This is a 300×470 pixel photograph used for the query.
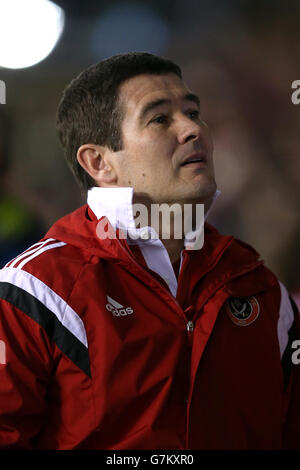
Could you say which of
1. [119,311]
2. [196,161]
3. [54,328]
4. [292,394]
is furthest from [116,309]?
[292,394]

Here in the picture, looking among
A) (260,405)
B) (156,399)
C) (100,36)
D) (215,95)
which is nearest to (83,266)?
(156,399)

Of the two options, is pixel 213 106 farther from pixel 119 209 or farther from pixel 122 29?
pixel 119 209

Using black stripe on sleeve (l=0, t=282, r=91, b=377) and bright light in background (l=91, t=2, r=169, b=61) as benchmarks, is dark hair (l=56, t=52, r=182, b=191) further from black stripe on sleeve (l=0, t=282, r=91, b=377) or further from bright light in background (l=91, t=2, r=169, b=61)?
bright light in background (l=91, t=2, r=169, b=61)

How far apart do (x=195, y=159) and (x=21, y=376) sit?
1.70 feet

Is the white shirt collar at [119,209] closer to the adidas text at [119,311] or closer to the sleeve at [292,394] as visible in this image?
the adidas text at [119,311]

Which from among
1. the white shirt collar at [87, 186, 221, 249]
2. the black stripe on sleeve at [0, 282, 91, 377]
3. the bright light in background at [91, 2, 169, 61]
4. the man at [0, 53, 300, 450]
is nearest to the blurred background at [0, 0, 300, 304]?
the bright light in background at [91, 2, 169, 61]

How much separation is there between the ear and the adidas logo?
0.29 meters

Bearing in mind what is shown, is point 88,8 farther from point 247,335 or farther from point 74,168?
point 247,335

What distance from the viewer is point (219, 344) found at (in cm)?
90

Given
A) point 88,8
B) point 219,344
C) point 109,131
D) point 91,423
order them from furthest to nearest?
point 88,8 < point 109,131 < point 219,344 < point 91,423

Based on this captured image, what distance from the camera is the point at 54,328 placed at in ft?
2.64

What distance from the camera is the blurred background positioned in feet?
5.16

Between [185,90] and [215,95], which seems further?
[215,95]
